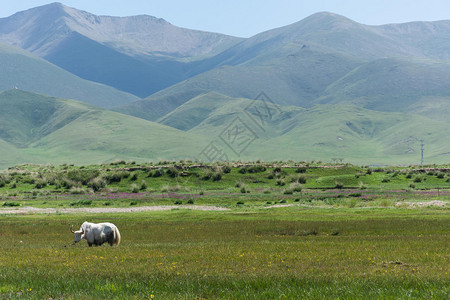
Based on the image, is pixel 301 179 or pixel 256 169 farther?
pixel 256 169

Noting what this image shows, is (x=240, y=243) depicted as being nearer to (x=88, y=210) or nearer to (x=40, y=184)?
(x=88, y=210)

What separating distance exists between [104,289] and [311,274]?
603cm

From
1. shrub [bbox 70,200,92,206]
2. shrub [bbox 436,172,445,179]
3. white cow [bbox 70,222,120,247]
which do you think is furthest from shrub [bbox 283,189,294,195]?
white cow [bbox 70,222,120,247]

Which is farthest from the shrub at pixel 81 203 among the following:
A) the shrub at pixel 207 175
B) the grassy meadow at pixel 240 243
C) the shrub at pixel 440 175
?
the shrub at pixel 440 175

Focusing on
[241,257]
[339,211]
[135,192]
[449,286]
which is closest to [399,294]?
[449,286]

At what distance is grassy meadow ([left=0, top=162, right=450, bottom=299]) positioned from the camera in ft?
47.8

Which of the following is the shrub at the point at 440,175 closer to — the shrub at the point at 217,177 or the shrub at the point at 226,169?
the shrub at the point at 226,169

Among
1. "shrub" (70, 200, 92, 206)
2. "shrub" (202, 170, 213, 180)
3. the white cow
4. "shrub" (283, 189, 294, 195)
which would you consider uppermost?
the white cow

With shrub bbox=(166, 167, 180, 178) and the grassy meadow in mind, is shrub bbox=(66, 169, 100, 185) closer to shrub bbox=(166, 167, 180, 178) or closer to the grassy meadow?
the grassy meadow

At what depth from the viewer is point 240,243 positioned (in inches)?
1023

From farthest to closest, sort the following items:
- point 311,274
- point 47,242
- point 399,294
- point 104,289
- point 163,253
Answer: point 47,242 < point 163,253 < point 311,274 < point 104,289 < point 399,294

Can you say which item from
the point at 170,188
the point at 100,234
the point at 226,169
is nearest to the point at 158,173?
the point at 170,188

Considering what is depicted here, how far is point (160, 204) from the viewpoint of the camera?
62781 millimetres

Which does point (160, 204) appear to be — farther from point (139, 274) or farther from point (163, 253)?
point (139, 274)
